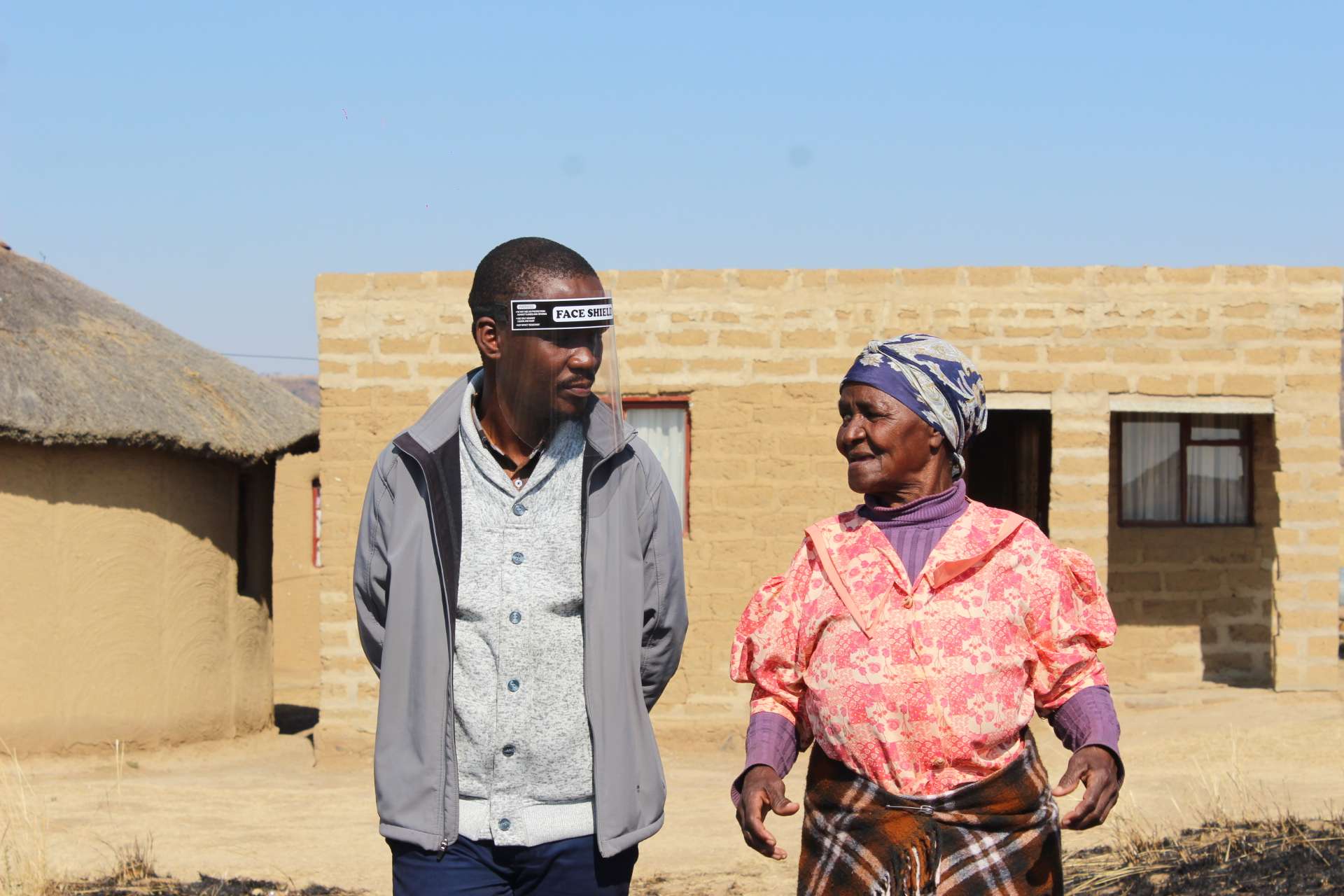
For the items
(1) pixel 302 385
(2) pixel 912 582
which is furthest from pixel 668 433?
(1) pixel 302 385

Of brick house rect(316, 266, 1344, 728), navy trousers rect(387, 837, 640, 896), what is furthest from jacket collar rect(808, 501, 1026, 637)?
brick house rect(316, 266, 1344, 728)

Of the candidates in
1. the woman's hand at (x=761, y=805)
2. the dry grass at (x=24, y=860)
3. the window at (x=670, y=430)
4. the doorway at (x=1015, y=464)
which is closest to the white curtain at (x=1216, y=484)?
the doorway at (x=1015, y=464)

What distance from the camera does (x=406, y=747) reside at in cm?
280

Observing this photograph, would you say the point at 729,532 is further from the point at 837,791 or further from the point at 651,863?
the point at 837,791

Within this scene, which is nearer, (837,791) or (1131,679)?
(837,791)

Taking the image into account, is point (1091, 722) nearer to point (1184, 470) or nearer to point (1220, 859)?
point (1220, 859)

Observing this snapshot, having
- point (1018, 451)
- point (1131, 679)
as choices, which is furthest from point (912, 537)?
point (1018, 451)

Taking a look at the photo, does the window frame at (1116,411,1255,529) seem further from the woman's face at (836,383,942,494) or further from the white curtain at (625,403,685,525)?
the woman's face at (836,383,942,494)

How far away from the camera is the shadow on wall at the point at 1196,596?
11.8 m

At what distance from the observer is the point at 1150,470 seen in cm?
1216

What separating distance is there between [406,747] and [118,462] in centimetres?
844

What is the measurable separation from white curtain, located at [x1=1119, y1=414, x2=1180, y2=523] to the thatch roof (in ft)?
21.4

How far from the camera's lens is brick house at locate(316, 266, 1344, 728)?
32.5 ft

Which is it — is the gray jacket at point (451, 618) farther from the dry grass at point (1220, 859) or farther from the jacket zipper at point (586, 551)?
the dry grass at point (1220, 859)
